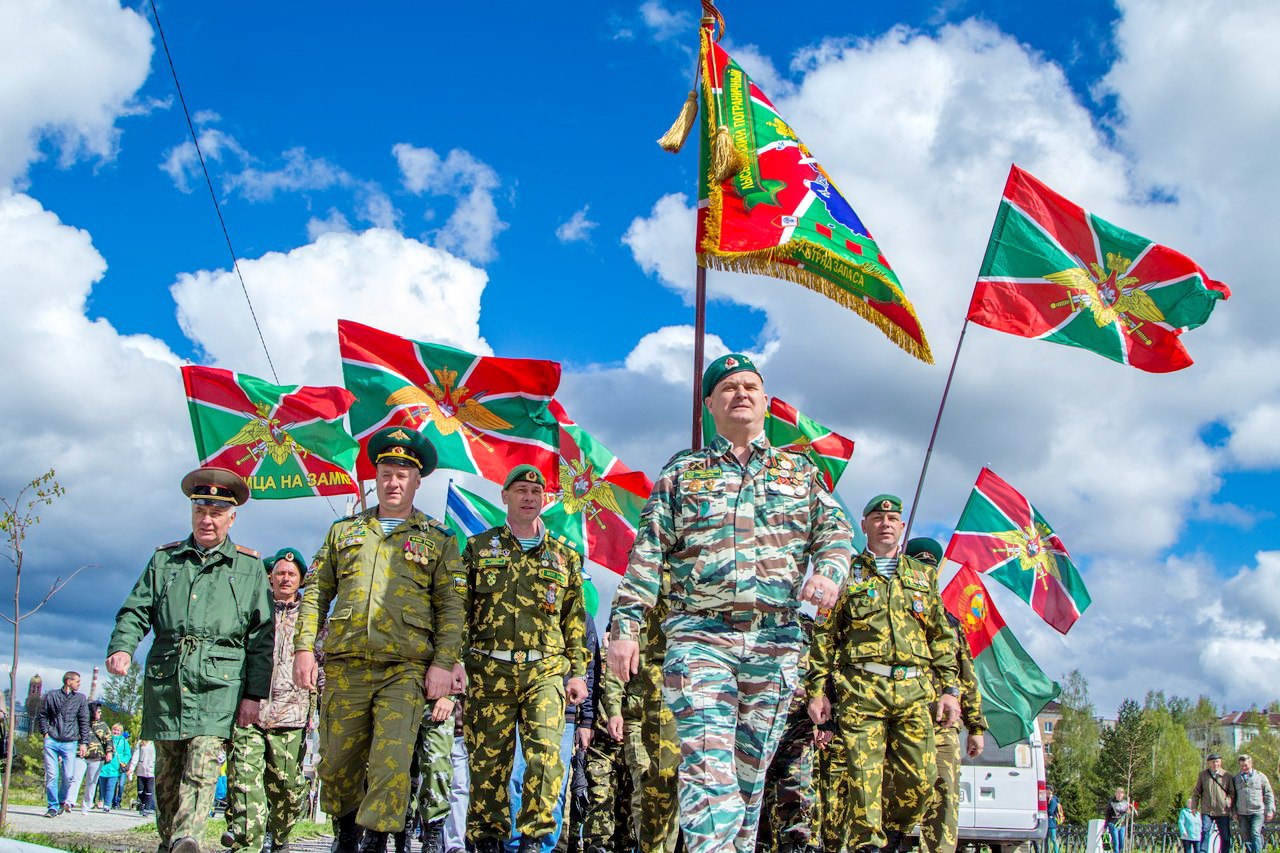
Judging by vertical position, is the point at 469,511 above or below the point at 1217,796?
above

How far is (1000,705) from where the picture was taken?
44.8 feet

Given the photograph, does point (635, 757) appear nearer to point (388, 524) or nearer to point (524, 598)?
point (524, 598)

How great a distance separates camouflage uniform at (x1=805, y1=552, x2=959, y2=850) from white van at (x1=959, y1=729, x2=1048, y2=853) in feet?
20.1

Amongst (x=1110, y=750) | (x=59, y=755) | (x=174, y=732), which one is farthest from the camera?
(x=1110, y=750)

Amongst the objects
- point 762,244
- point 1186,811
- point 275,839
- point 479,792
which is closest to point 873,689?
point 479,792

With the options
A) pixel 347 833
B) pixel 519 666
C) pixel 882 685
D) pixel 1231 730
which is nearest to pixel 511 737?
pixel 519 666

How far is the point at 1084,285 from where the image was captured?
10.0 m

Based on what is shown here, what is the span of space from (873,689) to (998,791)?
7080mm

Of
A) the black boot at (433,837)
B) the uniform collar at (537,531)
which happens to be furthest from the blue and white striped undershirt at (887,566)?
the black boot at (433,837)

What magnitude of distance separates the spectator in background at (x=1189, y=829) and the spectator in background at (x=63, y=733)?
19.8m

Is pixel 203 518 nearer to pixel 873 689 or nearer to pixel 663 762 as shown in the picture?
pixel 663 762

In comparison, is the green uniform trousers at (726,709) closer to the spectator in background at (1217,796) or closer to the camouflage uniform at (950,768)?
the camouflage uniform at (950,768)

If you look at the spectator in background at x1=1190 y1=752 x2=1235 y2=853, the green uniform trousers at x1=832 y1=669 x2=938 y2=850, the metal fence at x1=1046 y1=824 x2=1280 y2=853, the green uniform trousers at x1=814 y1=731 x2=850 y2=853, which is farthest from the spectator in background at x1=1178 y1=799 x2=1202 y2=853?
the green uniform trousers at x1=832 y1=669 x2=938 y2=850

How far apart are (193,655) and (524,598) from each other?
186 centimetres
